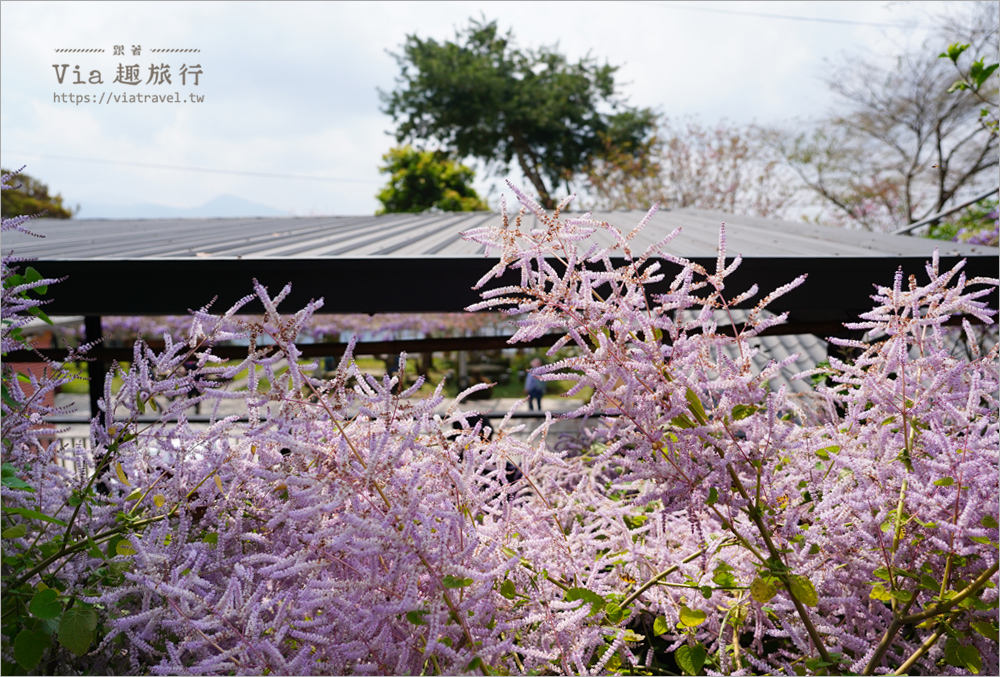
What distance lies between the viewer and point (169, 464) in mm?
1483

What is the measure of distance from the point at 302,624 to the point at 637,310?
873 mm

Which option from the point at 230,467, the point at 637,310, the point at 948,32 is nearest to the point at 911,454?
the point at 637,310

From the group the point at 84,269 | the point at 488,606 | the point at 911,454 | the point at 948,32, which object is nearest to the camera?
the point at 488,606

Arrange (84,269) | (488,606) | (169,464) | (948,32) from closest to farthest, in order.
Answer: (488,606) → (169,464) → (84,269) → (948,32)

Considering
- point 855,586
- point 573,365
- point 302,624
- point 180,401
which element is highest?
point 573,365

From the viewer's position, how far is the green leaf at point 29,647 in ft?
4.12

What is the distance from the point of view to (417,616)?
1.11 meters

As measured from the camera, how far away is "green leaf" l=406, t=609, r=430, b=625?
1101 mm

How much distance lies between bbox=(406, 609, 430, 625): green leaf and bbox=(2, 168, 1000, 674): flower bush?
0.04 ft

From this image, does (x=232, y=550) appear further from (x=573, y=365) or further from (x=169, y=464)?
(x=573, y=365)

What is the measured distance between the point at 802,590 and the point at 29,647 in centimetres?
153

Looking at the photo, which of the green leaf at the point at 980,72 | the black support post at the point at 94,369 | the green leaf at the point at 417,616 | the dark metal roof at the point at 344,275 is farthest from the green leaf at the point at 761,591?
the black support post at the point at 94,369

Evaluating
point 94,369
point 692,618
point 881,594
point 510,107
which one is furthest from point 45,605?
point 510,107

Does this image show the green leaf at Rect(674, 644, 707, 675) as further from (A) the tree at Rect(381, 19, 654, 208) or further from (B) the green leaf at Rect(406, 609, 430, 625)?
(A) the tree at Rect(381, 19, 654, 208)
